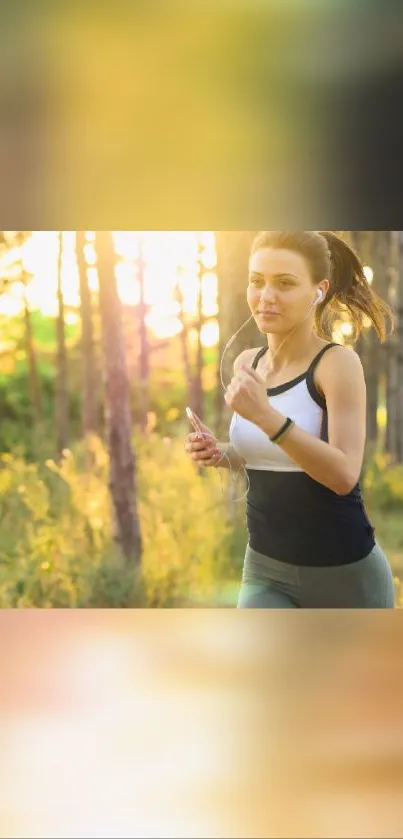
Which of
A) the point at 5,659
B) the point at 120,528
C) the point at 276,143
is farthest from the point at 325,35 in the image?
the point at 5,659

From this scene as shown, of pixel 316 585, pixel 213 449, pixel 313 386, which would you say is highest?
pixel 313 386

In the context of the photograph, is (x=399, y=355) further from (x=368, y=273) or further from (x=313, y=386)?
(x=313, y=386)

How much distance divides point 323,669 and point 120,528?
1425 millimetres

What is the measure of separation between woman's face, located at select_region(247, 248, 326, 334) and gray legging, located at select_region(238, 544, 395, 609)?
1106 mm

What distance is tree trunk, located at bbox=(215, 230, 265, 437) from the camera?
474 centimetres

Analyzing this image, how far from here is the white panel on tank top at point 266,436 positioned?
436 cm

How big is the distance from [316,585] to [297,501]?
42 cm

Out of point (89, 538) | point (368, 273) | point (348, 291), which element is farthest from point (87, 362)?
point (368, 273)

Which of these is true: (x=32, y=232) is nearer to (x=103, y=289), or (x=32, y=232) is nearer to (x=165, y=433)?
(x=103, y=289)

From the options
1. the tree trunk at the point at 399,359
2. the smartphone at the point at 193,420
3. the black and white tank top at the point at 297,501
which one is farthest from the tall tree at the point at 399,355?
the smartphone at the point at 193,420

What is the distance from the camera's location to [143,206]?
4559mm

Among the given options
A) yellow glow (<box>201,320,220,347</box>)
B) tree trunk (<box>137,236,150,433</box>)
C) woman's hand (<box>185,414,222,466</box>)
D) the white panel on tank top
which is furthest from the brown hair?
woman's hand (<box>185,414,222,466</box>)

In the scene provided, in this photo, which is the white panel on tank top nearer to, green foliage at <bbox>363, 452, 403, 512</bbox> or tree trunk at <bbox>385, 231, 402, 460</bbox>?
green foliage at <bbox>363, 452, 403, 512</bbox>

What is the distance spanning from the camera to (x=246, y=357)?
185 inches
